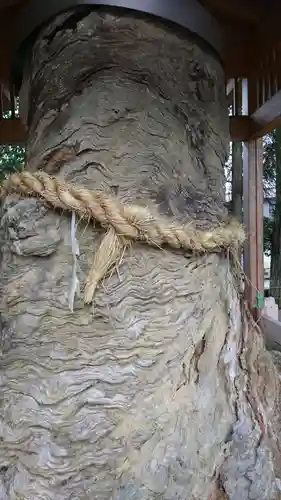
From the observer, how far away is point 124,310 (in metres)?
0.71

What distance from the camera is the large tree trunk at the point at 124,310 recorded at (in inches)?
26.4

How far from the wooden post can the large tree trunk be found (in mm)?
705

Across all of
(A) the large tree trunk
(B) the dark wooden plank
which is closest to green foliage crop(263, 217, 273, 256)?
(B) the dark wooden plank

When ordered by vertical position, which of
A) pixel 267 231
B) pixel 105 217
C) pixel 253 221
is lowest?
pixel 105 217

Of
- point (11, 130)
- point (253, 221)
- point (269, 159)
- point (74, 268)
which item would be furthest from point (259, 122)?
point (269, 159)

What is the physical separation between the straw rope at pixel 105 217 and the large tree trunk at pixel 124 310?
24 mm

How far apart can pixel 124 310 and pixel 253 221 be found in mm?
973

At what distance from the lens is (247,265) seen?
159 centimetres

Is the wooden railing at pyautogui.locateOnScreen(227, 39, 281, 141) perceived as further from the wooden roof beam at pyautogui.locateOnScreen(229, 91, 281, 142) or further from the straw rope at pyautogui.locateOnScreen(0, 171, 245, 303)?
the straw rope at pyautogui.locateOnScreen(0, 171, 245, 303)

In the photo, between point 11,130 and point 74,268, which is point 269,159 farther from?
point 74,268

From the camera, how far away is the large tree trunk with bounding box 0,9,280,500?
67 cm

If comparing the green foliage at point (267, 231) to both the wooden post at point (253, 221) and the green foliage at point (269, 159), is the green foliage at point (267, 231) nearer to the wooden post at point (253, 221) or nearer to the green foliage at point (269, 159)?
the green foliage at point (269, 159)

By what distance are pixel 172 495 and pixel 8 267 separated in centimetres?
41

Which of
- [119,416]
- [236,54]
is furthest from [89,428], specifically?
[236,54]
